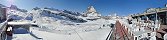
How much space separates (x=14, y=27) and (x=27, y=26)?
2.37ft

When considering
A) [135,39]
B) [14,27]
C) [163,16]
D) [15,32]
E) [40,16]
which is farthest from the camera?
[163,16]

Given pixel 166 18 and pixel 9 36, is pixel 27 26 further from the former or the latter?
pixel 166 18

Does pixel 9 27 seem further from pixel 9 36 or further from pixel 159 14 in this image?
pixel 159 14

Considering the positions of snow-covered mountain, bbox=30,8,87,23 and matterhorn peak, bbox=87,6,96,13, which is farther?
matterhorn peak, bbox=87,6,96,13

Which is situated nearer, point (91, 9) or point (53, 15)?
point (53, 15)

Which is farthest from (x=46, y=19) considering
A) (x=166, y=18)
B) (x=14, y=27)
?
(x=166, y=18)

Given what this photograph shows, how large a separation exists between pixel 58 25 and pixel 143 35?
5.54 m

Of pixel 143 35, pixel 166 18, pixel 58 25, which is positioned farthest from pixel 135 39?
pixel 166 18

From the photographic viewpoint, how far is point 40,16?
1841 cm

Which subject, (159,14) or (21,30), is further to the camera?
(159,14)

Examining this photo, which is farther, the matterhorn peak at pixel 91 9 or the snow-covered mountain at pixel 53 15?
the matterhorn peak at pixel 91 9

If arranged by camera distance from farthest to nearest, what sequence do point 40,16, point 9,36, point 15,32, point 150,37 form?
point 40,16 < point 150,37 < point 15,32 < point 9,36

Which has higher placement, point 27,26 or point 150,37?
point 27,26

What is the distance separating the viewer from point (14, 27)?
40.3 ft
